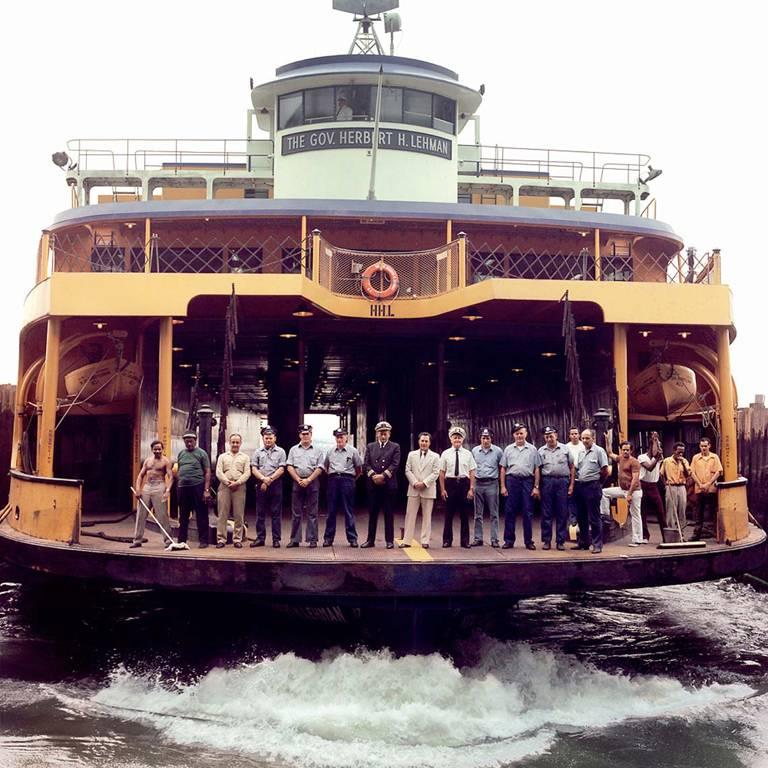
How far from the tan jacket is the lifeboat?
19.7 ft

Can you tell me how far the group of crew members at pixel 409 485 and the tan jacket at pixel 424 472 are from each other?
10mm

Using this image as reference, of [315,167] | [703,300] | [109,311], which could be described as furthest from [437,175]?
[109,311]

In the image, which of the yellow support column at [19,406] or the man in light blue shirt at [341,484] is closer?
the man in light blue shirt at [341,484]

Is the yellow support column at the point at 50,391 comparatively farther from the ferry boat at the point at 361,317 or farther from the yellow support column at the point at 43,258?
the yellow support column at the point at 43,258

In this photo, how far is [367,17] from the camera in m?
19.7

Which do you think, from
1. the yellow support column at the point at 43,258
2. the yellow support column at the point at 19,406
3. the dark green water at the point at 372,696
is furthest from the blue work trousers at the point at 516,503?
the yellow support column at the point at 43,258

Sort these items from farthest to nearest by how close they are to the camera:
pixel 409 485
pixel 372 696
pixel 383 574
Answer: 1. pixel 409 485
2. pixel 372 696
3. pixel 383 574

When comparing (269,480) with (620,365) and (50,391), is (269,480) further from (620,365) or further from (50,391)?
(620,365)

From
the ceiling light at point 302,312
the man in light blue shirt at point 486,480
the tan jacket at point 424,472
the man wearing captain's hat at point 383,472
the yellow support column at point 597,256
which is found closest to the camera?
the man wearing captain's hat at point 383,472

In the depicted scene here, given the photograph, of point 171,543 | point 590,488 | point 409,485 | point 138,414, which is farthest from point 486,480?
point 138,414

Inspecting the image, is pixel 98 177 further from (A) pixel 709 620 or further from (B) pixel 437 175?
(A) pixel 709 620

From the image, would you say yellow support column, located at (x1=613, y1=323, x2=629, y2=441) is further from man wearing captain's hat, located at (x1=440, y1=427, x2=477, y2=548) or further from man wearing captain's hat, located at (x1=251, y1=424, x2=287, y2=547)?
man wearing captain's hat, located at (x1=251, y1=424, x2=287, y2=547)

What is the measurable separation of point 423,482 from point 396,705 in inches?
89.0

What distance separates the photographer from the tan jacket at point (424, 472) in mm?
9219
